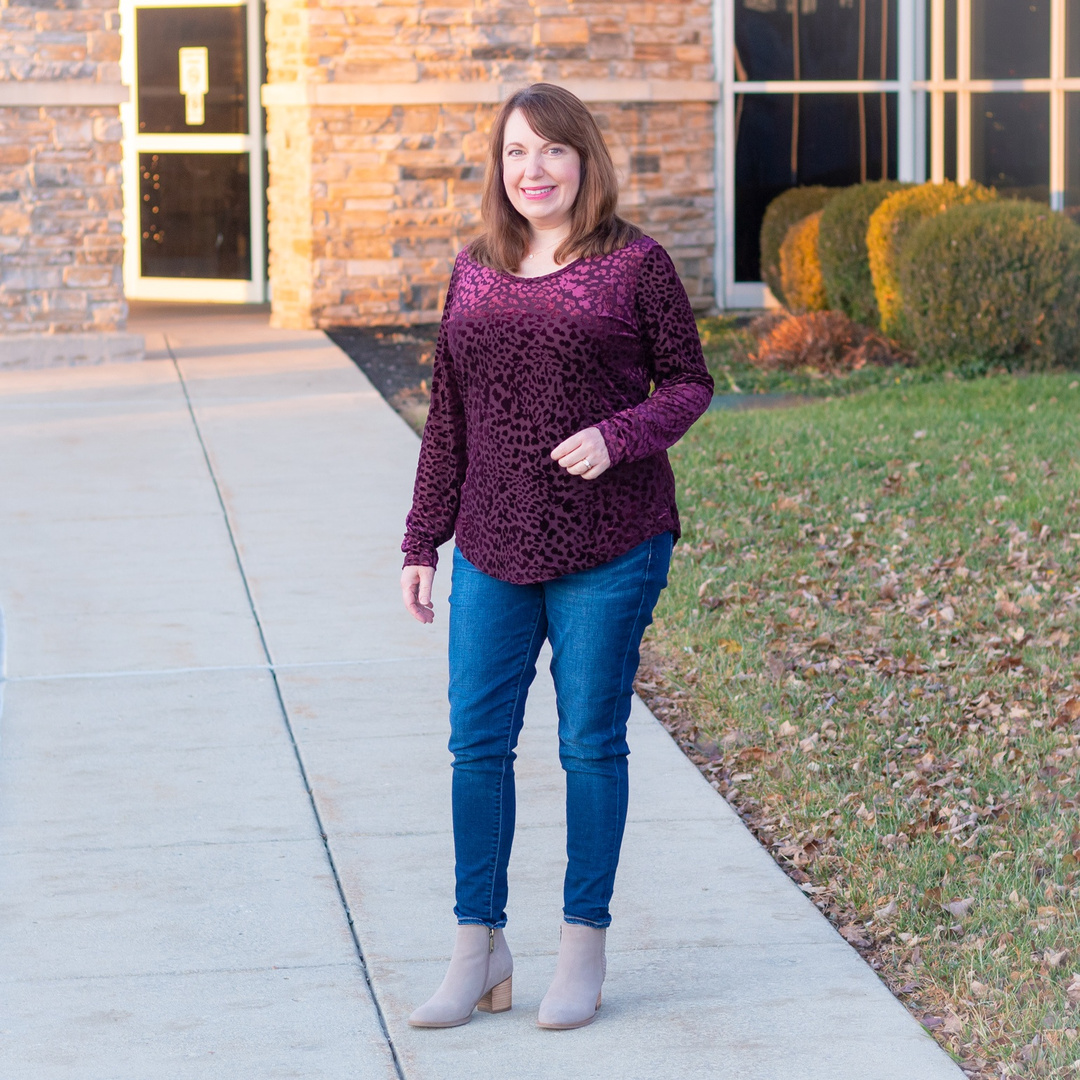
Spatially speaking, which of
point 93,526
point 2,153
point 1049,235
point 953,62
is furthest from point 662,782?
point 953,62

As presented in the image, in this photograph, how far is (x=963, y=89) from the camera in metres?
15.4

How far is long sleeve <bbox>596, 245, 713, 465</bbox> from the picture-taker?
3307 mm

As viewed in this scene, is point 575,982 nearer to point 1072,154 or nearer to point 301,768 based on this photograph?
point 301,768

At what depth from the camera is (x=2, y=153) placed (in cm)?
1267

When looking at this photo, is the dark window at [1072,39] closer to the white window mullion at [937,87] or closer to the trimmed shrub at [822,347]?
the white window mullion at [937,87]

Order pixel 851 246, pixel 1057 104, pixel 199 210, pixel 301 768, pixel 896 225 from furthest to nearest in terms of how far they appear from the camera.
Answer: pixel 199 210 < pixel 1057 104 < pixel 851 246 < pixel 896 225 < pixel 301 768

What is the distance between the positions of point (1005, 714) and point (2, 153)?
971 centimetres

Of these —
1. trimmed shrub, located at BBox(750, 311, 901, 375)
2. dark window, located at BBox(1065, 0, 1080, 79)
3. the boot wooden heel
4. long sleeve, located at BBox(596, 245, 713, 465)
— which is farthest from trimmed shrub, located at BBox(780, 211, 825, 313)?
the boot wooden heel

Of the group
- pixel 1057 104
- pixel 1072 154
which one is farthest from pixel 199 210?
pixel 1072 154

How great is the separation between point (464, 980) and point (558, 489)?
104 centimetres

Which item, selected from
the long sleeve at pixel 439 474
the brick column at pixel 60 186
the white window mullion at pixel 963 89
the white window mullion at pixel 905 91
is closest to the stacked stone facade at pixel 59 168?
the brick column at pixel 60 186

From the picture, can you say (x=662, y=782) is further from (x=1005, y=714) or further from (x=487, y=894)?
(x=487, y=894)

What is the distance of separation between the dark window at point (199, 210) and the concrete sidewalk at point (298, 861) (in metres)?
9.27

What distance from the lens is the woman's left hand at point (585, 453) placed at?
3.25m
